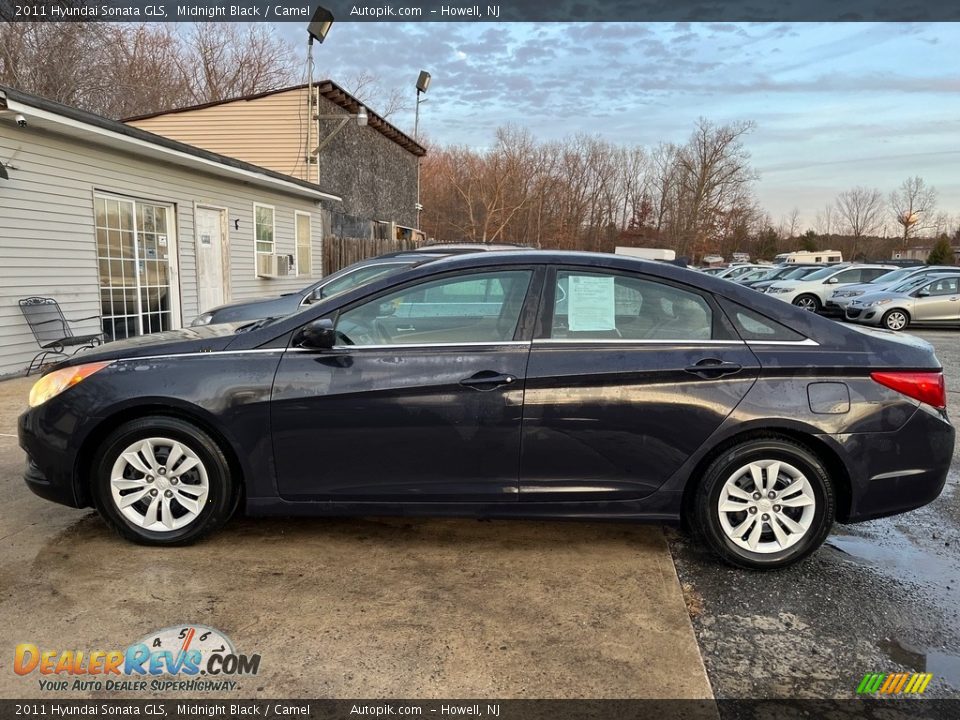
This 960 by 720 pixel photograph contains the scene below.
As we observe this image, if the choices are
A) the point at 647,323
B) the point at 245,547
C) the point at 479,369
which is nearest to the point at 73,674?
the point at 245,547

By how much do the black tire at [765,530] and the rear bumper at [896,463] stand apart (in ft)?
0.43

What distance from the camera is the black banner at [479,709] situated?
2.26 meters

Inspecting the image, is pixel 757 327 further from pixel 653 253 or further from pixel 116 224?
pixel 116 224

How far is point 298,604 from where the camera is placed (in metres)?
2.93

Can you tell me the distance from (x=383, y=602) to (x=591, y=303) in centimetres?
180

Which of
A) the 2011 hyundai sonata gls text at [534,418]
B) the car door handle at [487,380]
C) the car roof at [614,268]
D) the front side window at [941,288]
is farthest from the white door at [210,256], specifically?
the front side window at [941,288]

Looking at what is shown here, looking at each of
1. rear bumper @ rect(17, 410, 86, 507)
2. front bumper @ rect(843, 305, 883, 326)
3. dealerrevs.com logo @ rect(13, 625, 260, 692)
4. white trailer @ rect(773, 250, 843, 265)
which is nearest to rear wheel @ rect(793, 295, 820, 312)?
front bumper @ rect(843, 305, 883, 326)

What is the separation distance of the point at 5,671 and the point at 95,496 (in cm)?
109

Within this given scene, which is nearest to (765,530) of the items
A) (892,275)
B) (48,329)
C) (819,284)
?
(48,329)

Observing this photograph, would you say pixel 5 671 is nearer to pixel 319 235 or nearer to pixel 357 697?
pixel 357 697

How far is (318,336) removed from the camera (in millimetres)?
3264

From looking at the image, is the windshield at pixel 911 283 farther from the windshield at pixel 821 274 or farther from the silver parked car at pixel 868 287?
the windshield at pixel 821 274

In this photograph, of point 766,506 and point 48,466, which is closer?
point 766,506

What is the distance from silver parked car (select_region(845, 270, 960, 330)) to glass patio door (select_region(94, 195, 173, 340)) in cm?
1560
